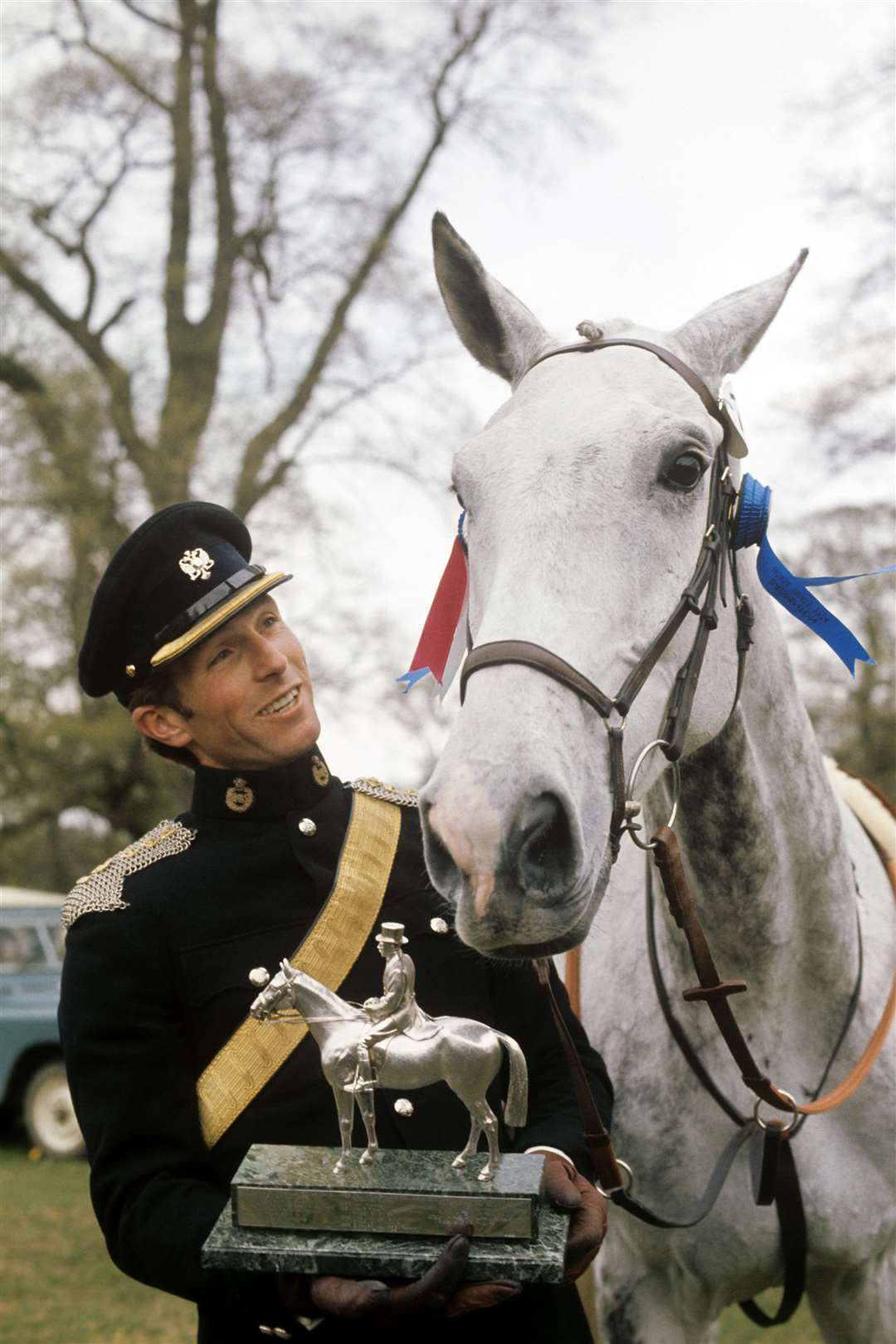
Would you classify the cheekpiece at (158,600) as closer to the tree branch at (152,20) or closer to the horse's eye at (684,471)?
the horse's eye at (684,471)

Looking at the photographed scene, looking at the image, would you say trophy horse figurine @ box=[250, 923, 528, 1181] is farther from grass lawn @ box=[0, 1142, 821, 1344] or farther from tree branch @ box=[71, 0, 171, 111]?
tree branch @ box=[71, 0, 171, 111]

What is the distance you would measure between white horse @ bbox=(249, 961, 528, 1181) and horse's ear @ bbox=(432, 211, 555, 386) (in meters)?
1.34

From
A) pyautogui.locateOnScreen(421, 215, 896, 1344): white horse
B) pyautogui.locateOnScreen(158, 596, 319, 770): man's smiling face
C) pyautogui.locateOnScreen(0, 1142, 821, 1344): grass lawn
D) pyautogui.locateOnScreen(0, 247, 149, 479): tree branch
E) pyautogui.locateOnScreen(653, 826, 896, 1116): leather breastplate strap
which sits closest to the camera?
pyautogui.locateOnScreen(421, 215, 896, 1344): white horse

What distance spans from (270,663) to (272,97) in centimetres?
1260

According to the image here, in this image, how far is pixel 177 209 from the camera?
14086 mm

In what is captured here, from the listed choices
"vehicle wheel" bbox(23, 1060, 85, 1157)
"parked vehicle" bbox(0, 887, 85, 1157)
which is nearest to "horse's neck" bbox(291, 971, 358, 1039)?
"parked vehicle" bbox(0, 887, 85, 1157)

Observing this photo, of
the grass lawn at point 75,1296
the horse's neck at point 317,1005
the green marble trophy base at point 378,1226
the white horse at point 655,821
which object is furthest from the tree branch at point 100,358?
the green marble trophy base at point 378,1226

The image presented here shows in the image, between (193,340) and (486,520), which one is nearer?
(486,520)

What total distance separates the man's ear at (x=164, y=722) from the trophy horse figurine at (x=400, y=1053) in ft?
2.22

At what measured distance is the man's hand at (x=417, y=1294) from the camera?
6.21 feet

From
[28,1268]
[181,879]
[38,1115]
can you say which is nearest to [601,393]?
[181,879]

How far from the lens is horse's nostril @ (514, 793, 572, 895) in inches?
76.4

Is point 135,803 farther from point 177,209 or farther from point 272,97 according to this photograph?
point 272,97

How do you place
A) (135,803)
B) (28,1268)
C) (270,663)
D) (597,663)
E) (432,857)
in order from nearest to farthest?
(432,857) < (597,663) < (270,663) < (28,1268) < (135,803)
